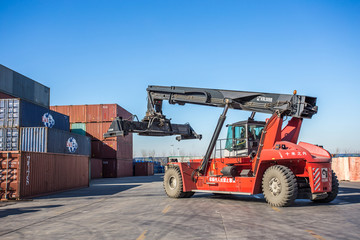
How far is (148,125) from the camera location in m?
14.8

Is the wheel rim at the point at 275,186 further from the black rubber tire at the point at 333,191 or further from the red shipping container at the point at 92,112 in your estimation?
the red shipping container at the point at 92,112

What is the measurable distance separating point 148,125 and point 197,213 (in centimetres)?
538

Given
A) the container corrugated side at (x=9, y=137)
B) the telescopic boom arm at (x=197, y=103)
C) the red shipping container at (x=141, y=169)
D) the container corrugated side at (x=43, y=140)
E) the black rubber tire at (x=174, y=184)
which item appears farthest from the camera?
the red shipping container at (x=141, y=169)

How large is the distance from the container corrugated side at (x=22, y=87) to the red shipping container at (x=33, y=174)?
1214 centimetres

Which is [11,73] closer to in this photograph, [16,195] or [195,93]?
[16,195]

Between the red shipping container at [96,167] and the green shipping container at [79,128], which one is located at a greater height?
the green shipping container at [79,128]

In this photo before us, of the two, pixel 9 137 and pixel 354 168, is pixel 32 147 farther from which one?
pixel 354 168

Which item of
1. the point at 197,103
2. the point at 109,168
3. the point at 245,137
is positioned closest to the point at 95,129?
the point at 109,168

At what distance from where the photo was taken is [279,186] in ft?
37.0

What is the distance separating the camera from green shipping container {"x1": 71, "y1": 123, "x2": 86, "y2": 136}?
46.2 meters

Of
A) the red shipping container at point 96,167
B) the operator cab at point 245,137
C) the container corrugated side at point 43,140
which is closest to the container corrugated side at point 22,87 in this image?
the container corrugated side at point 43,140

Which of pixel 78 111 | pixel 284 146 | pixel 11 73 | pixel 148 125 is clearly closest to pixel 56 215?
pixel 148 125

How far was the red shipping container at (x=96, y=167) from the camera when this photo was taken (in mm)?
43125

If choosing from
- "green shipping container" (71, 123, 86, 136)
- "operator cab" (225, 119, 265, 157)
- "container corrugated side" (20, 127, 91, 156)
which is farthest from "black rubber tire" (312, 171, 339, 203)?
"green shipping container" (71, 123, 86, 136)
